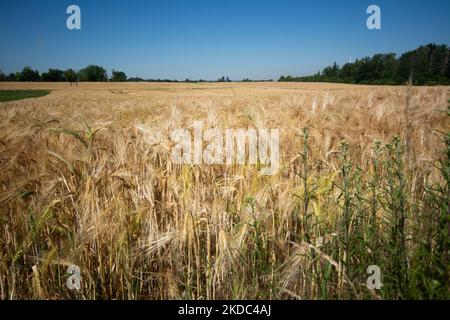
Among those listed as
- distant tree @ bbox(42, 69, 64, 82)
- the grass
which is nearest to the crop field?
the grass

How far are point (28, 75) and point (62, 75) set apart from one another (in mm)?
9476

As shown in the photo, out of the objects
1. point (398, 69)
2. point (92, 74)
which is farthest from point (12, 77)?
point (398, 69)

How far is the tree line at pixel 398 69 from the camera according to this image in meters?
30.8

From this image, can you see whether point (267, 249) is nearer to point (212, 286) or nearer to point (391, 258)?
point (212, 286)

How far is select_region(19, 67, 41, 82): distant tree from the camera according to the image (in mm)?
78562

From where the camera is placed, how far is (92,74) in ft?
244

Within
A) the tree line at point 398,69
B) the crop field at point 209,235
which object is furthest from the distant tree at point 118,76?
the crop field at point 209,235

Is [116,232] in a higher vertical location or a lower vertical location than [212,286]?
higher

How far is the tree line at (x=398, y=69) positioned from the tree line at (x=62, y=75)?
54.0m

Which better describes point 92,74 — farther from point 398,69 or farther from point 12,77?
point 398,69

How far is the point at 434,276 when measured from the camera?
130 centimetres

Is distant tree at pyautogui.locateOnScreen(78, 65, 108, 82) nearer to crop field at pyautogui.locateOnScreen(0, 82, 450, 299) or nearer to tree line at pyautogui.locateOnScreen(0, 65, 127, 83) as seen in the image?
tree line at pyautogui.locateOnScreen(0, 65, 127, 83)
